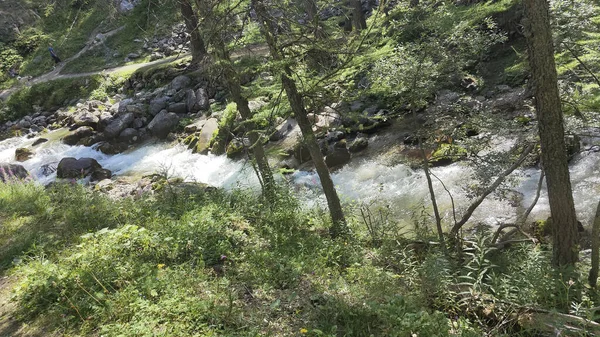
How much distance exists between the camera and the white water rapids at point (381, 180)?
8.34m

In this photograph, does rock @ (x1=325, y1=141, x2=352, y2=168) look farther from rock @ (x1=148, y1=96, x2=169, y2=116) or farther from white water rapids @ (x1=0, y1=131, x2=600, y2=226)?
rock @ (x1=148, y1=96, x2=169, y2=116)

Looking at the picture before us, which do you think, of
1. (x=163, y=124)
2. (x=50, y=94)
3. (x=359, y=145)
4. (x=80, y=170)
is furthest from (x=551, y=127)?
(x=50, y=94)

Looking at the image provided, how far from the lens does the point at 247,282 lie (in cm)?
504

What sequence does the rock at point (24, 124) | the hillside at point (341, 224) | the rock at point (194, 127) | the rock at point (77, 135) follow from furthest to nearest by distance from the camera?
the rock at point (24, 124) → the rock at point (77, 135) → the rock at point (194, 127) → the hillside at point (341, 224)

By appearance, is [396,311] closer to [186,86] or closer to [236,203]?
[236,203]

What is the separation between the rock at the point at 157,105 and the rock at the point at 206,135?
421 cm

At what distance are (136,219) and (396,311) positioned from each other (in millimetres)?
4762

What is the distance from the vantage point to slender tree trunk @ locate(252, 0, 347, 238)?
602 cm

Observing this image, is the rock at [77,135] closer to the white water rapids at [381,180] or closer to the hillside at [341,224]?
the white water rapids at [381,180]

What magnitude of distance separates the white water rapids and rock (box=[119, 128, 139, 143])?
1140mm

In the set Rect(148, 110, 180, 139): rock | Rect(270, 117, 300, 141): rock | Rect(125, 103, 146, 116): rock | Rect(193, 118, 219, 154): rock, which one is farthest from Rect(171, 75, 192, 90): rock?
Rect(270, 117, 300, 141): rock

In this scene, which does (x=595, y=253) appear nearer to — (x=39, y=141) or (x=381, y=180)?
(x=381, y=180)

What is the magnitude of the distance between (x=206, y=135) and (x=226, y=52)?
30.0 feet

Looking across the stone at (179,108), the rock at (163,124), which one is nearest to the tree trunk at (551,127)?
the rock at (163,124)
